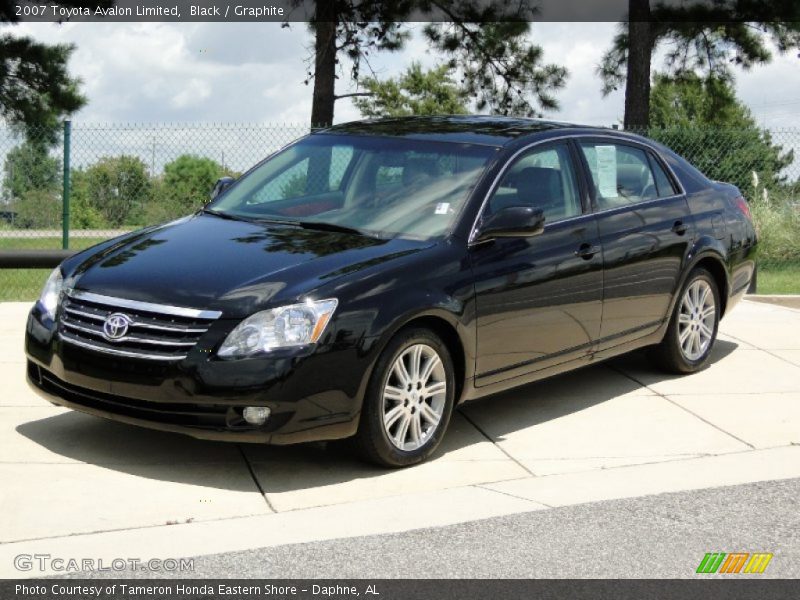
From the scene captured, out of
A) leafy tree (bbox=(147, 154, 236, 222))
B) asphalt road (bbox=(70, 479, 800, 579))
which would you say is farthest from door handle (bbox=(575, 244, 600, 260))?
leafy tree (bbox=(147, 154, 236, 222))

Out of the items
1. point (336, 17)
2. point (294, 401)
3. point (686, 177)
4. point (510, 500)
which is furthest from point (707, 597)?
point (336, 17)

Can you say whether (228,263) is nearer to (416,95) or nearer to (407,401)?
(407,401)

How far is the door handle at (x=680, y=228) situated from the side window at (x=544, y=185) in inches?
42.5

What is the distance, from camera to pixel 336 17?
20.3 m

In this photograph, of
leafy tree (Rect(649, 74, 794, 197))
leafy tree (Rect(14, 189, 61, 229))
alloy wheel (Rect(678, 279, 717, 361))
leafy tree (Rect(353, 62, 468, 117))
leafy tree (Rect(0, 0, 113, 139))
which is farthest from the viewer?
leafy tree (Rect(353, 62, 468, 117))

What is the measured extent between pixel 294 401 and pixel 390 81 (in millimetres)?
51668

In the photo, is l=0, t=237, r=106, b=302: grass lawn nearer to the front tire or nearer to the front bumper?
the front bumper

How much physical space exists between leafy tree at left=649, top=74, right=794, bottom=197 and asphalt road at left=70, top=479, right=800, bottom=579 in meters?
10.5

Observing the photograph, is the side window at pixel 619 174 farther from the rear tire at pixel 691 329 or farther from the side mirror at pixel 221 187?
the side mirror at pixel 221 187

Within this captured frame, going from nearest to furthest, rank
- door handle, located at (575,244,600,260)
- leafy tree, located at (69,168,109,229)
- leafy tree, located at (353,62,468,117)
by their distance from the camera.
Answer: door handle, located at (575,244,600,260)
leafy tree, located at (69,168,109,229)
leafy tree, located at (353,62,468,117)

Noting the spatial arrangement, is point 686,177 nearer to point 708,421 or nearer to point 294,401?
point 708,421

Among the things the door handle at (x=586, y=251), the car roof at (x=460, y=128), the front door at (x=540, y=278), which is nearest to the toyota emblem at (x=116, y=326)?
the front door at (x=540, y=278)

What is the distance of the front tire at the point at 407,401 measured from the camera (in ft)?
20.9

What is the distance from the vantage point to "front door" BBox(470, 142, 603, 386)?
705 centimetres
